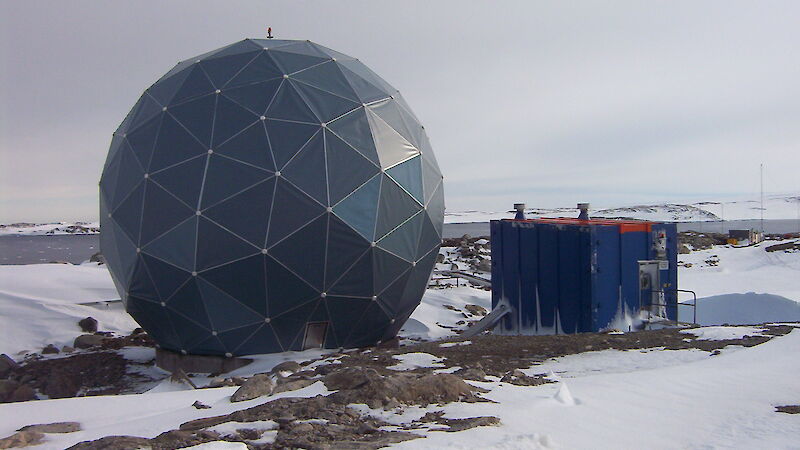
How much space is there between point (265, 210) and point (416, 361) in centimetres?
389

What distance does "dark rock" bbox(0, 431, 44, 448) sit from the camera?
538 centimetres

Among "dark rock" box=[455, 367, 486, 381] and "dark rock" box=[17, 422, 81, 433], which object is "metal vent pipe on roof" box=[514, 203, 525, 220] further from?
"dark rock" box=[17, 422, 81, 433]

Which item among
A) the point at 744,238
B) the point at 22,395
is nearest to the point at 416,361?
the point at 22,395

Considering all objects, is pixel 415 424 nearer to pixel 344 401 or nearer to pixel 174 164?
pixel 344 401

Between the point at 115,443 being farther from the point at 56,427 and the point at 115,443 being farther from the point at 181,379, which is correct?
the point at 181,379

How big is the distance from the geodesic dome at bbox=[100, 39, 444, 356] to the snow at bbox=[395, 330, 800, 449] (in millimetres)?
4923

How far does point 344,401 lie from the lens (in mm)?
5832

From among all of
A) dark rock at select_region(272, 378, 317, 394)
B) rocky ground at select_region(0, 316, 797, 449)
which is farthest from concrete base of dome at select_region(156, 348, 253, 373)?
dark rock at select_region(272, 378, 317, 394)

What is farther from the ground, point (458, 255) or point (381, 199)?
point (381, 199)

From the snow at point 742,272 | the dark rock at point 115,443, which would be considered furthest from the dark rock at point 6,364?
the snow at point 742,272

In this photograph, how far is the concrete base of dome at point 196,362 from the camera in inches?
447

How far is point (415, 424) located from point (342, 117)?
24.7 ft

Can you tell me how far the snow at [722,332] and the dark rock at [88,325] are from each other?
13.4 m

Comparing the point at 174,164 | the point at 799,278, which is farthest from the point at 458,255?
the point at 174,164
